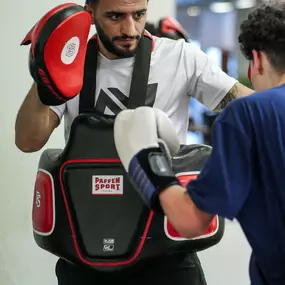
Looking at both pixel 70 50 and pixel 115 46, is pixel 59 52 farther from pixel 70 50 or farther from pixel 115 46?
pixel 115 46

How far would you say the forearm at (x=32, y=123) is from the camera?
4.72ft

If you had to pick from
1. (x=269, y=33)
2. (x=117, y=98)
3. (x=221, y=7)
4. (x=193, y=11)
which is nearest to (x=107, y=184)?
(x=117, y=98)

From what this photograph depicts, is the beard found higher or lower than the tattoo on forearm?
higher

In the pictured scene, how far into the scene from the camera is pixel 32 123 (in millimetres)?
1452

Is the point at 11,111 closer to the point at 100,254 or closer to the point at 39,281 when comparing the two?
the point at 39,281

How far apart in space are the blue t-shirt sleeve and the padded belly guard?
0.31 metres

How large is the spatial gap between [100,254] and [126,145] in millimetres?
333

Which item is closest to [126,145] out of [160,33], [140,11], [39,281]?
[140,11]

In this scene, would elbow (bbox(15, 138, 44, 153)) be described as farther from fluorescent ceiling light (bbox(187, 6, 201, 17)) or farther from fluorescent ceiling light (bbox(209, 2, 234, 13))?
fluorescent ceiling light (bbox(187, 6, 201, 17))

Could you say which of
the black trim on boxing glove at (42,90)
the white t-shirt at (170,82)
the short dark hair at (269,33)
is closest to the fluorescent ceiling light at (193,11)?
the white t-shirt at (170,82)

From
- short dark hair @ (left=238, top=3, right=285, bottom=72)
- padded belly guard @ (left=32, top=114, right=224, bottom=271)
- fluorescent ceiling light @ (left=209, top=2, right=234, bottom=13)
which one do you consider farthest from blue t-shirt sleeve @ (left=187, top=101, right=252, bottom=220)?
fluorescent ceiling light @ (left=209, top=2, right=234, bottom=13)

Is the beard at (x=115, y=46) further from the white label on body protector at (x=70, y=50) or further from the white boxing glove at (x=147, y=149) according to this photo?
the white boxing glove at (x=147, y=149)

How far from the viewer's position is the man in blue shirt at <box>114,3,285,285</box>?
1.04 metres

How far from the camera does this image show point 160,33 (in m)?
2.01
